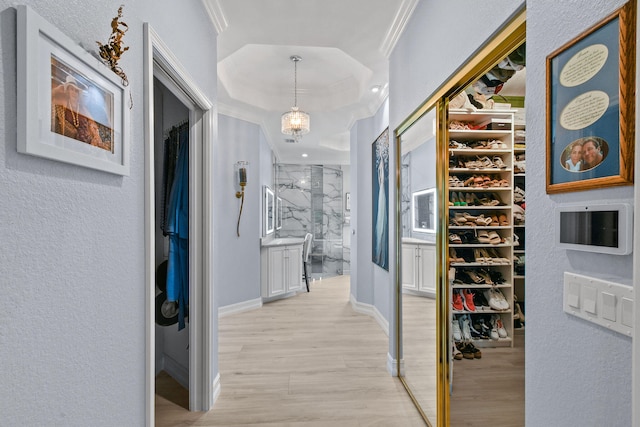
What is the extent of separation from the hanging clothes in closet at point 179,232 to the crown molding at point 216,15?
0.85 metres

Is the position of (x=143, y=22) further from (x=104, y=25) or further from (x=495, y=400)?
(x=495, y=400)

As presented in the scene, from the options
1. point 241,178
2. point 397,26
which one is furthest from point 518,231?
point 241,178

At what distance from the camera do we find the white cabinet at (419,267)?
6.69ft

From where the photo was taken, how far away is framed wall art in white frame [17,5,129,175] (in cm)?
71

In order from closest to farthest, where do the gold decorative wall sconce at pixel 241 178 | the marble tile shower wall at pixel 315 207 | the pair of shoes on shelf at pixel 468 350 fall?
1. the pair of shoes on shelf at pixel 468 350
2. the gold decorative wall sconce at pixel 241 178
3. the marble tile shower wall at pixel 315 207

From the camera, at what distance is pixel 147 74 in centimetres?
132

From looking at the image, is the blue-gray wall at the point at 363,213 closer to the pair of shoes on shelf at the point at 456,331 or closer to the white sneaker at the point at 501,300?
the pair of shoes on shelf at the point at 456,331

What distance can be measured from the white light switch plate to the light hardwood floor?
1.60 metres

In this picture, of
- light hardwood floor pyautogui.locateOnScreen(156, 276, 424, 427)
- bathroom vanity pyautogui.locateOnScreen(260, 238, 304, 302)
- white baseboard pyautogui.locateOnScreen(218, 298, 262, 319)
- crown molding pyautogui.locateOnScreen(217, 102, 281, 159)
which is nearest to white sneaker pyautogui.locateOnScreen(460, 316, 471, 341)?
light hardwood floor pyautogui.locateOnScreen(156, 276, 424, 427)

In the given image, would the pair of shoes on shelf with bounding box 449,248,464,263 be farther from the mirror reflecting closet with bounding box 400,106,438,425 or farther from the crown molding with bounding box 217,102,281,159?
the crown molding with bounding box 217,102,281,159

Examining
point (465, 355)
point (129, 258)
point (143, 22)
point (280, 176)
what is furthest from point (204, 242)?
point (280, 176)

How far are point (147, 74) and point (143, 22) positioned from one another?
20 centimetres

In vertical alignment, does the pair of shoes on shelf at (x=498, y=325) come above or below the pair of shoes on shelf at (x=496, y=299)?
below

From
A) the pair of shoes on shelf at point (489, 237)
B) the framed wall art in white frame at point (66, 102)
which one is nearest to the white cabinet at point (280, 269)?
the pair of shoes on shelf at point (489, 237)
